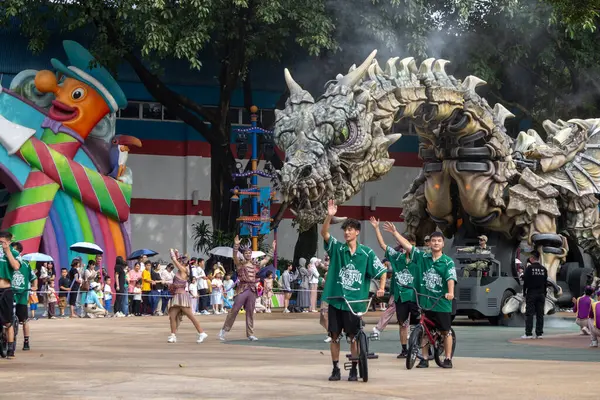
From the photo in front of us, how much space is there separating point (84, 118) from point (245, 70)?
564 centimetres

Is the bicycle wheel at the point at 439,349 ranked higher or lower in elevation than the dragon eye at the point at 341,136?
lower

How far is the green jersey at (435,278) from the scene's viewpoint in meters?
13.8

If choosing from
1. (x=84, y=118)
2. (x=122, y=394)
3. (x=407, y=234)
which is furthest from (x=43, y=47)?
(x=122, y=394)

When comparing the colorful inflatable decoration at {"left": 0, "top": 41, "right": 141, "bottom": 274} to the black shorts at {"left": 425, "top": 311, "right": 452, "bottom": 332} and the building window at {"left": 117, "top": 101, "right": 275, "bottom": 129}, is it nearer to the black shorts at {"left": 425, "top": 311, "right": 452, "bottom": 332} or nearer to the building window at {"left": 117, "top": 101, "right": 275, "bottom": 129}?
the building window at {"left": 117, "top": 101, "right": 275, "bottom": 129}

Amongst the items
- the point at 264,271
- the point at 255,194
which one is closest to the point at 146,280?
the point at 264,271

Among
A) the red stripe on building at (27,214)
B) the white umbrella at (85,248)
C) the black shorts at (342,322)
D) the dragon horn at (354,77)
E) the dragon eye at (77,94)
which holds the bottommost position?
the black shorts at (342,322)

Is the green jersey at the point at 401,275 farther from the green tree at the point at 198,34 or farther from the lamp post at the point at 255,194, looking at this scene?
the green tree at the point at 198,34

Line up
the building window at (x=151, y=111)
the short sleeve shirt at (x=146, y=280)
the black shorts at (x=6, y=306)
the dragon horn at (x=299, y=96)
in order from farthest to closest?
the building window at (x=151, y=111), the short sleeve shirt at (x=146, y=280), the dragon horn at (x=299, y=96), the black shorts at (x=6, y=306)

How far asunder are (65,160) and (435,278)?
18887 millimetres

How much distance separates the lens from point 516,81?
39750 mm

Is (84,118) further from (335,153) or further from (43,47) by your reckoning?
Answer: (335,153)

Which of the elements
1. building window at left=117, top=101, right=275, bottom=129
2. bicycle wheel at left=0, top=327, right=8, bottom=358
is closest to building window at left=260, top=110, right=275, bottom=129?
building window at left=117, top=101, right=275, bottom=129

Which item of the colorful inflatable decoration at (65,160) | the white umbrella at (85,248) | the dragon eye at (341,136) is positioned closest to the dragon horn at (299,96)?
the dragon eye at (341,136)

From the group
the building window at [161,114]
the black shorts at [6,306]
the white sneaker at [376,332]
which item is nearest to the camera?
the black shorts at [6,306]
